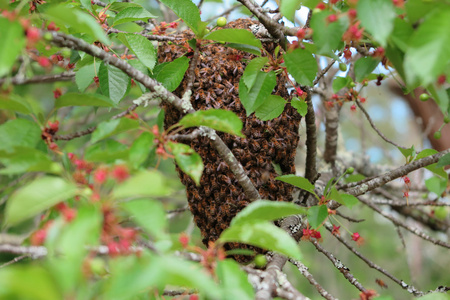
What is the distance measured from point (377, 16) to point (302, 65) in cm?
38

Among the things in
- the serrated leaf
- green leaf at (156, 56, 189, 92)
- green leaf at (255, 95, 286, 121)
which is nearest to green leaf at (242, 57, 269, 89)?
green leaf at (255, 95, 286, 121)

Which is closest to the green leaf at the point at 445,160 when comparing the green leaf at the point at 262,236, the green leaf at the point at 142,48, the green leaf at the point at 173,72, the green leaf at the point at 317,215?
the green leaf at the point at 317,215

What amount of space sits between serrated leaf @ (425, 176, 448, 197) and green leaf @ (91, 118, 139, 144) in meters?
1.41

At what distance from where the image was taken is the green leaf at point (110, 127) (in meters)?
1.03

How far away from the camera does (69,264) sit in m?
0.67

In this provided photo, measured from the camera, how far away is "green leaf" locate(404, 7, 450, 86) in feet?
2.54

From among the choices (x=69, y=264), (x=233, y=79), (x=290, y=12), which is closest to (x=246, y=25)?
(x=233, y=79)

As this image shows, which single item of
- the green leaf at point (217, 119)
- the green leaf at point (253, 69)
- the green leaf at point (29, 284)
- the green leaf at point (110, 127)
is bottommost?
the green leaf at point (29, 284)

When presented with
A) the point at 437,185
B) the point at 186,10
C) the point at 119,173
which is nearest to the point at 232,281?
the point at 119,173

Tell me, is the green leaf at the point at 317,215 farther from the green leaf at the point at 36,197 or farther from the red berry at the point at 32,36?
the red berry at the point at 32,36

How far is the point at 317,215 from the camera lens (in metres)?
1.41

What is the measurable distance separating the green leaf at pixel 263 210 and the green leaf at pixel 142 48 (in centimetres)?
74

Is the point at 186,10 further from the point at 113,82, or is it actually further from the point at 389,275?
the point at 389,275

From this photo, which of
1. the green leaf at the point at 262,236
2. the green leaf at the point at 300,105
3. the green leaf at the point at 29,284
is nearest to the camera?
the green leaf at the point at 29,284
